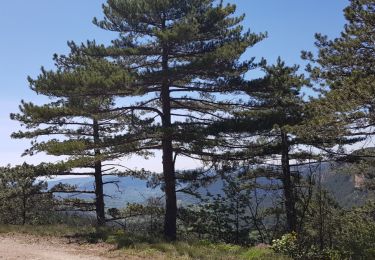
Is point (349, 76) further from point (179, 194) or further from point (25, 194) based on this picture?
point (25, 194)

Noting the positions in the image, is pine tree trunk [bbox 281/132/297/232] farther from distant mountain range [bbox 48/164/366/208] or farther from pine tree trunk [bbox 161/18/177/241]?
pine tree trunk [bbox 161/18/177/241]

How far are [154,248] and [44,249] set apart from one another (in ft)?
10.1

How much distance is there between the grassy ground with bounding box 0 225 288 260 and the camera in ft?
37.0

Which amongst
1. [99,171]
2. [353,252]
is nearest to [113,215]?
[99,171]

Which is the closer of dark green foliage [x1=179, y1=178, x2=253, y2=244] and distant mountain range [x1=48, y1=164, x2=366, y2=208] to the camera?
distant mountain range [x1=48, y1=164, x2=366, y2=208]

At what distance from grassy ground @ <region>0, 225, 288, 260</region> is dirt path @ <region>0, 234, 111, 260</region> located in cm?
51

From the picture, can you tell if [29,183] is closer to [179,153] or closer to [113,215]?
[113,215]

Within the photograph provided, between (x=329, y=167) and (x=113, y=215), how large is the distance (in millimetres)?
11318

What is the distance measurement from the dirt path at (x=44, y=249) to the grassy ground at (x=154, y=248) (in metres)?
0.51

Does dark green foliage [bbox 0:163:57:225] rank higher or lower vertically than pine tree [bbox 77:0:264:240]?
lower

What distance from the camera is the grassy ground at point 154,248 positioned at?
37.0ft

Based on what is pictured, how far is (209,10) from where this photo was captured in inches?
648

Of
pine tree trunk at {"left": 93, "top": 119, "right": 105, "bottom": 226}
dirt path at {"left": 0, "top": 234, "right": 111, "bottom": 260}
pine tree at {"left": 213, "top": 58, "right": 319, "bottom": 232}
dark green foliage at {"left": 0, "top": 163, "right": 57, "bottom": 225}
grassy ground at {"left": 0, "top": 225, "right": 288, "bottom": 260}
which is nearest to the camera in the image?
dirt path at {"left": 0, "top": 234, "right": 111, "bottom": 260}

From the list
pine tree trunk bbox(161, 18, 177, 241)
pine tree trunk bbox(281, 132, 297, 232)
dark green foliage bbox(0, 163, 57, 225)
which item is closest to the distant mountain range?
dark green foliage bbox(0, 163, 57, 225)
